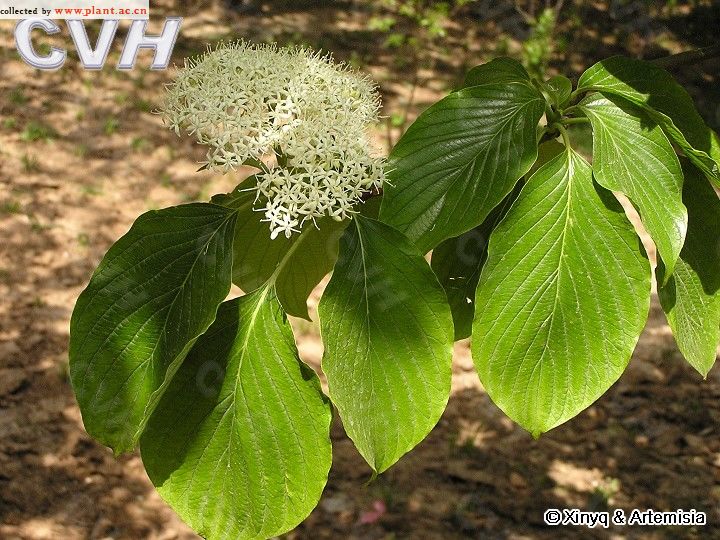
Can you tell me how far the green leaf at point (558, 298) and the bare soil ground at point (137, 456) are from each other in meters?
1.07

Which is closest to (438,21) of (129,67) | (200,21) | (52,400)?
(200,21)

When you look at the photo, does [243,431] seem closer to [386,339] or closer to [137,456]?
[386,339]

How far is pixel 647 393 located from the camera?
319 centimetres

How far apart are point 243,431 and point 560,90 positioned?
21.7 inches

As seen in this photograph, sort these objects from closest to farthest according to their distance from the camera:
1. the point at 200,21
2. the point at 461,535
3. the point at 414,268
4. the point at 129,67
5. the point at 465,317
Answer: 1. the point at 414,268
2. the point at 465,317
3. the point at 461,535
4. the point at 129,67
5. the point at 200,21

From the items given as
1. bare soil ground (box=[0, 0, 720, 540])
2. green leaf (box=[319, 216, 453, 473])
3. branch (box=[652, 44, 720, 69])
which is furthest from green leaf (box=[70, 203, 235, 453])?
bare soil ground (box=[0, 0, 720, 540])

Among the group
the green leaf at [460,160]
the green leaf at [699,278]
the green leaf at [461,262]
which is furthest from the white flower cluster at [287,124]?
the green leaf at [699,278]

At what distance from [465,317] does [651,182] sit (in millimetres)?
288

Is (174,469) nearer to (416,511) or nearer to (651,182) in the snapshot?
(651,182)

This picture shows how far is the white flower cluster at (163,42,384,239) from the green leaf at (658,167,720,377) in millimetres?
383

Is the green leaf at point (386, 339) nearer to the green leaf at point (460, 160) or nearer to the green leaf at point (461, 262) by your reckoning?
the green leaf at point (460, 160)

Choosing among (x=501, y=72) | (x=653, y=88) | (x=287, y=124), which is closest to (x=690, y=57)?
(x=653, y=88)

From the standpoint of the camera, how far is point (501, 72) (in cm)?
106

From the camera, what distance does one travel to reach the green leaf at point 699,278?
39.2 inches
